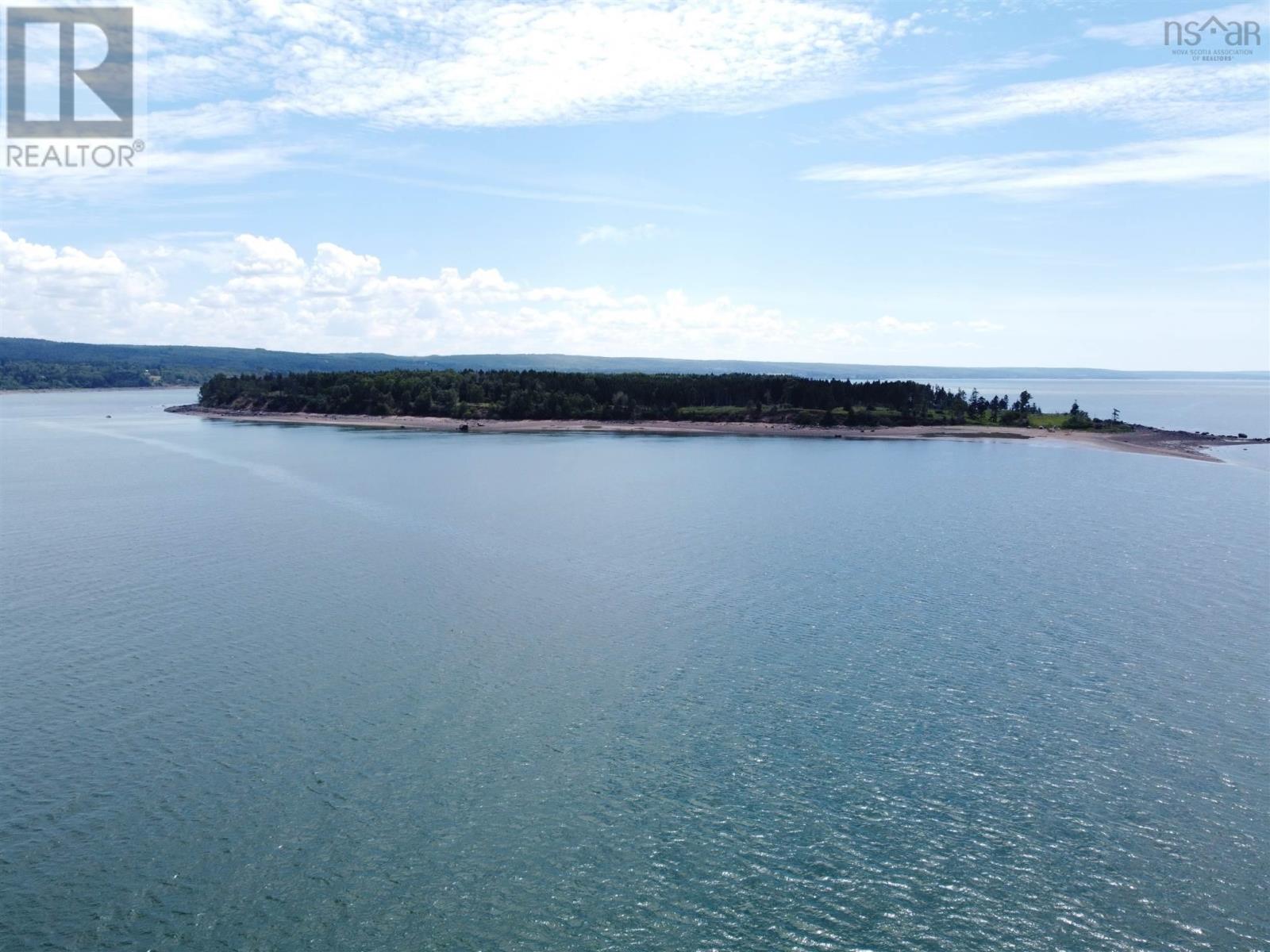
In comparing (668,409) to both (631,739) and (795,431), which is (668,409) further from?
(631,739)

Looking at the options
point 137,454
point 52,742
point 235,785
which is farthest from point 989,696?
point 137,454

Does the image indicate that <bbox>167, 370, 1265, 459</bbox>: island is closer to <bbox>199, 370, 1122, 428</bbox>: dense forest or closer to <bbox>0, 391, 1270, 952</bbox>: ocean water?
<bbox>199, 370, 1122, 428</bbox>: dense forest

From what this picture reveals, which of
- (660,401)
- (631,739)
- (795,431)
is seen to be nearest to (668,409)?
(660,401)

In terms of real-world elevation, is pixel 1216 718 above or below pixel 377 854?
above

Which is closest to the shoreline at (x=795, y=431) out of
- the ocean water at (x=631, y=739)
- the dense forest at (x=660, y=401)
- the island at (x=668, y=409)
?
the island at (x=668, y=409)

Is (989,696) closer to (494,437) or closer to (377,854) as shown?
(377,854)
